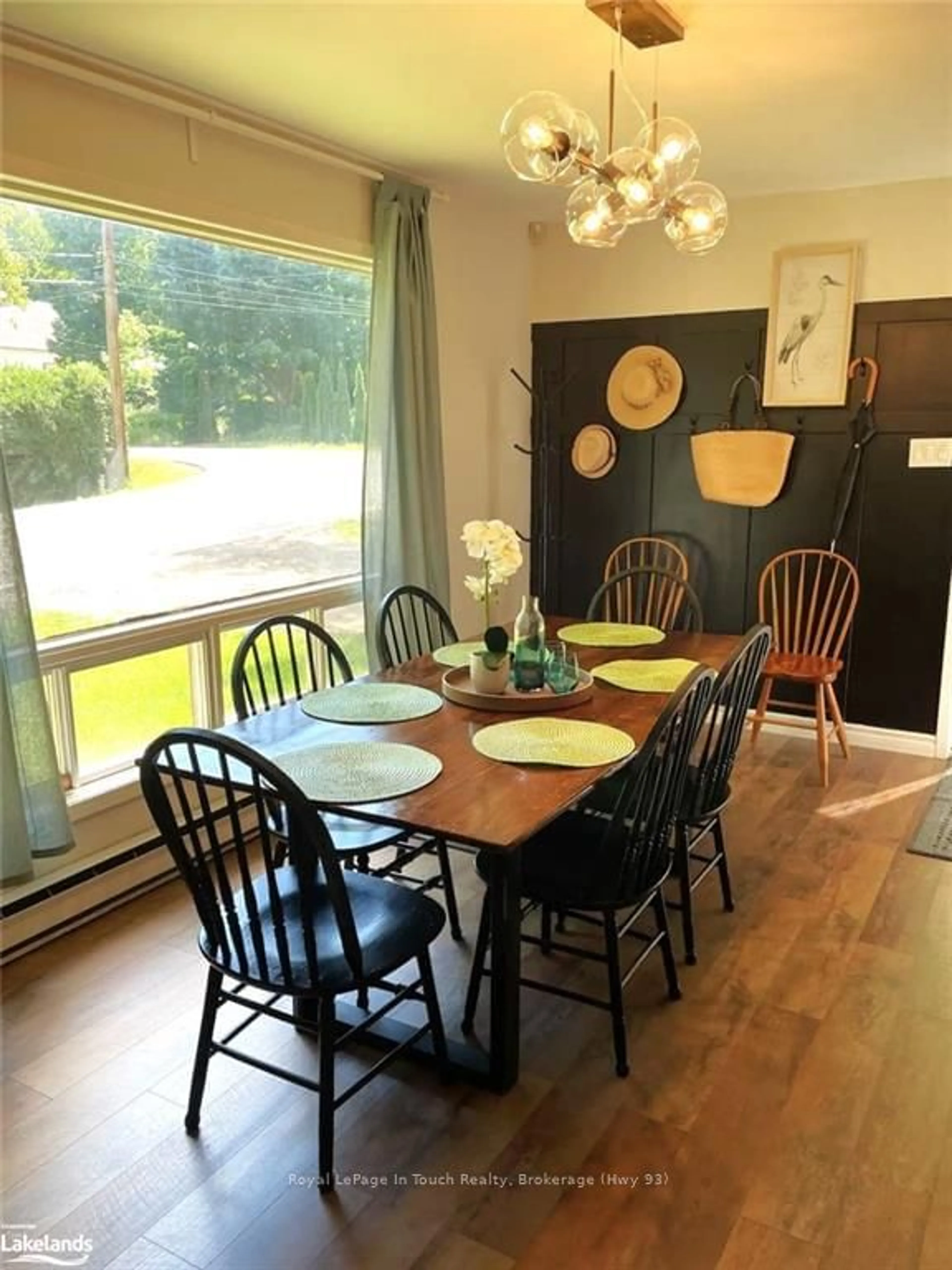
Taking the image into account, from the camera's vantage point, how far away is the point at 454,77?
9.20 feet

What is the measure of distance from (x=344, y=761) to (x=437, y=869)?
127 centimetres

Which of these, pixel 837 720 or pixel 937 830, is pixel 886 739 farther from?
pixel 937 830

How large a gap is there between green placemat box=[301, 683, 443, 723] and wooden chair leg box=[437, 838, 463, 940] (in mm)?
413

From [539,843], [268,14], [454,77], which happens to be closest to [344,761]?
[539,843]

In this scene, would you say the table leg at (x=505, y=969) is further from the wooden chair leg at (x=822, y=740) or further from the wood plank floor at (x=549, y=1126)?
the wooden chair leg at (x=822, y=740)

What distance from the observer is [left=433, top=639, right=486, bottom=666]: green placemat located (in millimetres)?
3016

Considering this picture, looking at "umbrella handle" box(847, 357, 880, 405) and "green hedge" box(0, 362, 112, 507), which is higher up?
"umbrella handle" box(847, 357, 880, 405)

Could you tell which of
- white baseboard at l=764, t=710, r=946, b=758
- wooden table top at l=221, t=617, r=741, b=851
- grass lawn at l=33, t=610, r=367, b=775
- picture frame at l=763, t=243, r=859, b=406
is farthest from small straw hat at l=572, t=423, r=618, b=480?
grass lawn at l=33, t=610, r=367, b=775

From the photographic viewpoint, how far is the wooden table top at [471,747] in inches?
74.0

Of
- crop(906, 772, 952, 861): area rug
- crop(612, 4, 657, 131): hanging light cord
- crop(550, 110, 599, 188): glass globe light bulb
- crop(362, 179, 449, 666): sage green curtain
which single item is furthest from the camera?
crop(362, 179, 449, 666): sage green curtain

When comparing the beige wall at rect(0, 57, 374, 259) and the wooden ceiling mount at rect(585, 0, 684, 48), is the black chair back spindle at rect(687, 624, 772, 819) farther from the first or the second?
the beige wall at rect(0, 57, 374, 259)

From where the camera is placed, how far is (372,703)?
Result: 102 inches

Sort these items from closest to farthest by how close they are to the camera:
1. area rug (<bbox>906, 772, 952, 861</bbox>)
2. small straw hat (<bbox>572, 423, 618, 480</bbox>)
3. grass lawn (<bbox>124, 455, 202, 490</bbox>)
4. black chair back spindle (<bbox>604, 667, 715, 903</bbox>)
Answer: black chair back spindle (<bbox>604, 667, 715, 903</bbox>), grass lawn (<bbox>124, 455, 202, 490</bbox>), area rug (<bbox>906, 772, 952, 861</bbox>), small straw hat (<bbox>572, 423, 618, 480</bbox>)

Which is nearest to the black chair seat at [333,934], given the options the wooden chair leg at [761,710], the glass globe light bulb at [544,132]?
the glass globe light bulb at [544,132]
